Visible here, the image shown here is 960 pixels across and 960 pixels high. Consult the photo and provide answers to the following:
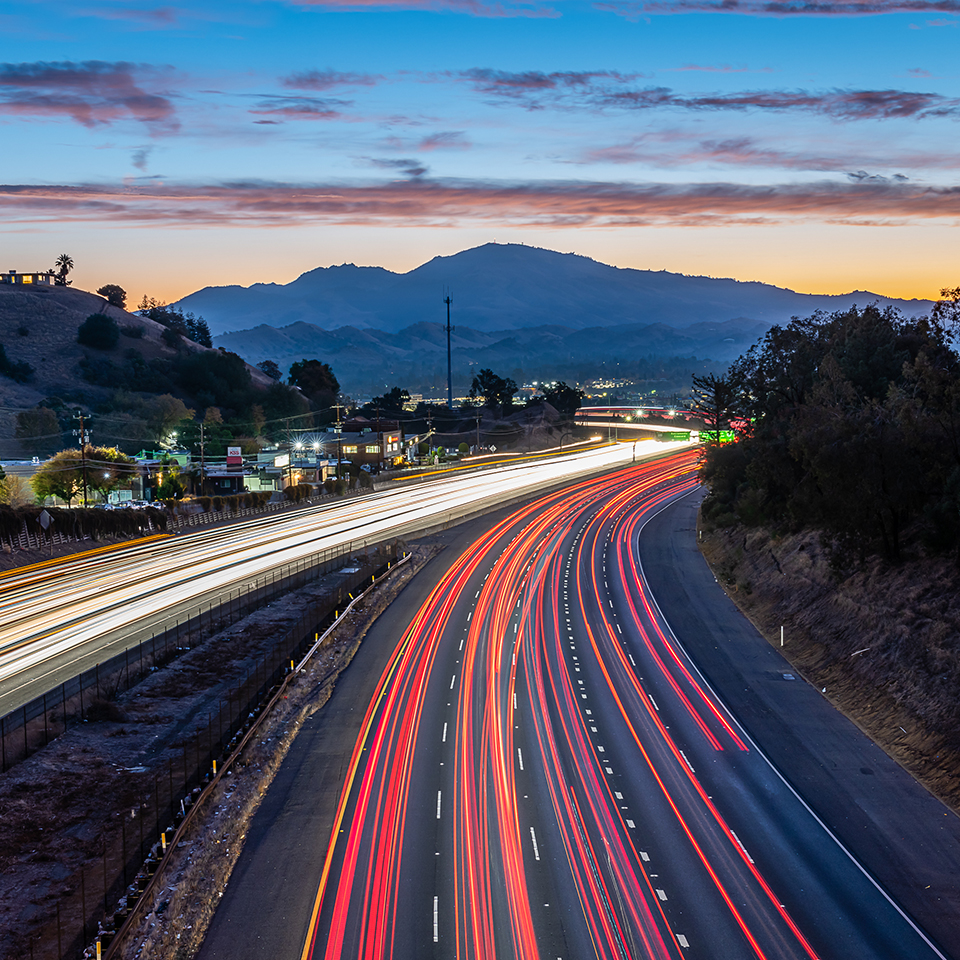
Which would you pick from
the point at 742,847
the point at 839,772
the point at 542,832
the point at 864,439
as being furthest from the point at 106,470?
the point at 742,847

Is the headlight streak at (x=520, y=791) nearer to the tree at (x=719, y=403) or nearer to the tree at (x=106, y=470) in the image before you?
the tree at (x=719, y=403)

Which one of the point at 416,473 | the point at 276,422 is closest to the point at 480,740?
the point at 416,473

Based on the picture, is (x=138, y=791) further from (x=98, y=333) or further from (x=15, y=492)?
(x=98, y=333)

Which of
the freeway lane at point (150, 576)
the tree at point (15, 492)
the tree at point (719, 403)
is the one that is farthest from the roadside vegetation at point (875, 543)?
the tree at point (15, 492)

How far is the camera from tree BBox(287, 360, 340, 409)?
625 ft

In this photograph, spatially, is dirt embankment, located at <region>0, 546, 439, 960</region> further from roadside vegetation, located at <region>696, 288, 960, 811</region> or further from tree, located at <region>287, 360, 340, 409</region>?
tree, located at <region>287, 360, 340, 409</region>

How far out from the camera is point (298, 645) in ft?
129

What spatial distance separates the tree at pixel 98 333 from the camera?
181 meters

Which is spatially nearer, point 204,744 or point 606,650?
point 204,744

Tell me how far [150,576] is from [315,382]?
146620 millimetres

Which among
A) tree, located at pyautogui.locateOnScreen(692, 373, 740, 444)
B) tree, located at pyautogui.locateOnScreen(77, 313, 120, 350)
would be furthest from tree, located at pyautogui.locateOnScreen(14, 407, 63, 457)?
tree, located at pyautogui.locateOnScreen(692, 373, 740, 444)

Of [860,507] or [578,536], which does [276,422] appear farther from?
[860,507]

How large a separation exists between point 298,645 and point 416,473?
64.3m

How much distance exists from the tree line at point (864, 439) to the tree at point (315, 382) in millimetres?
137548
